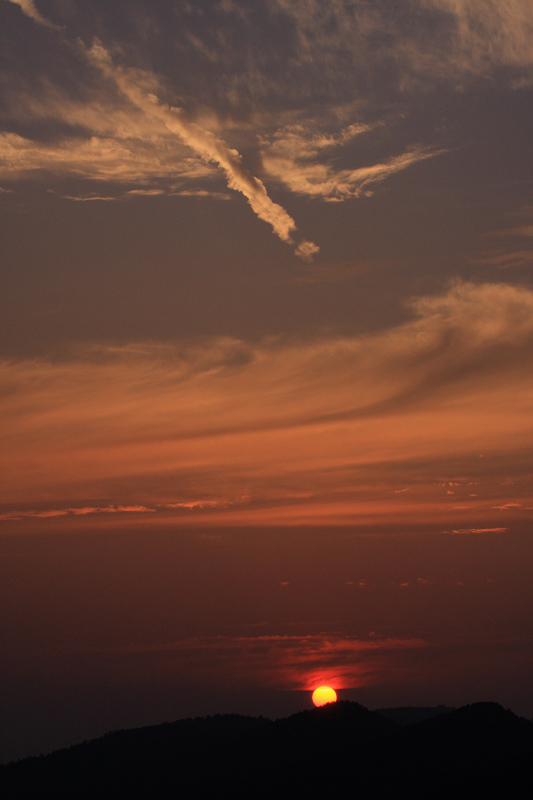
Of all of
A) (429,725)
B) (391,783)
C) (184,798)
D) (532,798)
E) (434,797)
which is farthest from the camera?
(184,798)

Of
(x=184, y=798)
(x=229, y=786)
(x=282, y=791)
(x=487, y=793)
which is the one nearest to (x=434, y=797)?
(x=487, y=793)

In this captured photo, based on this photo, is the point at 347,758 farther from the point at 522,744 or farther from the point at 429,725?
the point at 522,744

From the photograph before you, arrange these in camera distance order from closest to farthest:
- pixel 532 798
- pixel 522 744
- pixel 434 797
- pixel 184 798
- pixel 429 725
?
pixel 532 798, pixel 434 797, pixel 522 744, pixel 429 725, pixel 184 798

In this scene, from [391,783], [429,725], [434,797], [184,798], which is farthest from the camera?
[184,798]

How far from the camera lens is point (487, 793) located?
125 m

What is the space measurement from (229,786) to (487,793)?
79.5 meters

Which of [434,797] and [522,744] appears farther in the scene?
[522,744]

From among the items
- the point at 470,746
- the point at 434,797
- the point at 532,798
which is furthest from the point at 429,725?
the point at 532,798

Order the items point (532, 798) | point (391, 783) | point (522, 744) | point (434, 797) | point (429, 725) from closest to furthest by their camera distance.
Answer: point (532, 798) < point (434, 797) < point (391, 783) < point (522, 744) < point (429, 725)

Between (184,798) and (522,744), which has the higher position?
(522,744)

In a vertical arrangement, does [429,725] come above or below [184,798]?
above

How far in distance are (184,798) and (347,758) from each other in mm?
53356

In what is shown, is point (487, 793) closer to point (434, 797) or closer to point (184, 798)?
point (434, 797)

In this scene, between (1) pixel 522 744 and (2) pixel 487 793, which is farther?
(1) pixel 522 744
